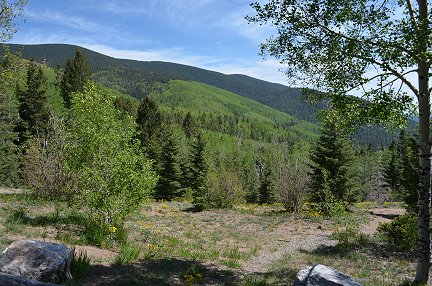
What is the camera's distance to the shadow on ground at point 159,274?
7932 millimetres

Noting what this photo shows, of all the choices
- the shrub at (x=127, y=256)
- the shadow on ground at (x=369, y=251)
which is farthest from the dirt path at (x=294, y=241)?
the shrub at (x=127, y=256)

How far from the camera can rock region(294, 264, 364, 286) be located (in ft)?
20.7

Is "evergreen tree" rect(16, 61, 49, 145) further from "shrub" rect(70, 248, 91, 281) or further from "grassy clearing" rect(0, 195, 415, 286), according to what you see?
"shrub" rect(70, 248, 91, 281)

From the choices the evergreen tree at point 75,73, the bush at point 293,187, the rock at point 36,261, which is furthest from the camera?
the evergreen tree at point 75,73

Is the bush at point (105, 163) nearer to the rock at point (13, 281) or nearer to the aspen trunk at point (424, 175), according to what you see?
the rock at point (13, 281)

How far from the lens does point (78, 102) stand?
12164 millimetres

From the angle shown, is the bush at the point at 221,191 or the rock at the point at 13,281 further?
the bush at the point at 221,191

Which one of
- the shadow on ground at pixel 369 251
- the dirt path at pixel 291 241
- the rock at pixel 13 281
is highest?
the rock at pixel 13 281

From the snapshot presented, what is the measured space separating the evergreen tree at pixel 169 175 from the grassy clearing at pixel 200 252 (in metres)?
21.3

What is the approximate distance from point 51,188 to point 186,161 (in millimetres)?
30801

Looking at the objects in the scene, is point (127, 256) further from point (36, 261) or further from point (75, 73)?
point (75, 73)

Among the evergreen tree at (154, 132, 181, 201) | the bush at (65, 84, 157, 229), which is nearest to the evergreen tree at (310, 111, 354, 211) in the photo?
the evergreen tree at (154, 132, 181, 201)

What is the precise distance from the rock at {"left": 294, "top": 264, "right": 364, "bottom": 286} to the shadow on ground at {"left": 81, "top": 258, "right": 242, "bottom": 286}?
2712 millimetres

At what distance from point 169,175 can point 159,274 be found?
32627 mm
